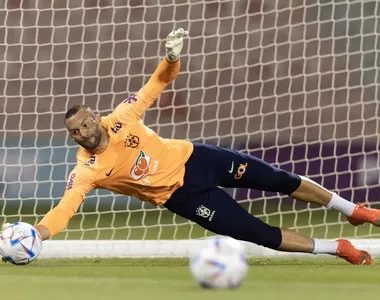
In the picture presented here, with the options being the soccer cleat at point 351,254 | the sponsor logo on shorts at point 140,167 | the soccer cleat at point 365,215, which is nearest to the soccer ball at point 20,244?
the sponsor logo on shorts at point 140,167

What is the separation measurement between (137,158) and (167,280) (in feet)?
3.55

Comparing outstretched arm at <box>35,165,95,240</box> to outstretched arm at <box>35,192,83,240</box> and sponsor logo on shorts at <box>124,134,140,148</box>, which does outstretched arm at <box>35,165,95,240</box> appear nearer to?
outstretched arm at <box>35,192,83,240</box>

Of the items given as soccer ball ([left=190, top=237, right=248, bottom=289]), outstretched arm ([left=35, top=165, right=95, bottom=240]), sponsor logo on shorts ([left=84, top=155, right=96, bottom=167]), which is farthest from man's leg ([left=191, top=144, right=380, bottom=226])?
soccer ball ([left=190, top=237, right=248, bottom=289])

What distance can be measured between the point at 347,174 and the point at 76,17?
3.52 meters

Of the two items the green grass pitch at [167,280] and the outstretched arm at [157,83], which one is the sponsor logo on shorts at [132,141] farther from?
the green grass pitch at [167,280]

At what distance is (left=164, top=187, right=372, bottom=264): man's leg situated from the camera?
302 inches

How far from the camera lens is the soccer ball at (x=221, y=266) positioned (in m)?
5.81

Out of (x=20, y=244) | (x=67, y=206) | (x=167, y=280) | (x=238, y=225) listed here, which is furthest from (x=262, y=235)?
(x=20, y=244)

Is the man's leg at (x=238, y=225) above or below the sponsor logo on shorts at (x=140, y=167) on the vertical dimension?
below

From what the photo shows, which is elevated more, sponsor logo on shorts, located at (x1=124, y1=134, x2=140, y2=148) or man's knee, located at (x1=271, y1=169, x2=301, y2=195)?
sponsor logo on shorts, located at (x1=124, y1=134, x2=140, y2=148)

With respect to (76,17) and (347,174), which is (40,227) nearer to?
(76,17)

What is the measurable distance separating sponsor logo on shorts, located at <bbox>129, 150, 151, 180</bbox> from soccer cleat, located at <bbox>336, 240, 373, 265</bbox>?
4.73ft

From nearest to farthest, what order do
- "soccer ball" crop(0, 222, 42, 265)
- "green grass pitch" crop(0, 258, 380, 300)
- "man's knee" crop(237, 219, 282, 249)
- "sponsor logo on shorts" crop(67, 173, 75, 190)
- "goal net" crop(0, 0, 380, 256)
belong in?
"green grass pitch" crop(0, 258, 380, 300), "soccer ball" crop(0, 222, 42, 265), "sponsor logo on shorts" crop(67, 173, 75, 190), "man's knee" crop(237, 219, 282, 249), "goal net" crop(0, 0, 380, 256)

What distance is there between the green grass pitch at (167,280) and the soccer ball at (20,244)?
0.15 meters
